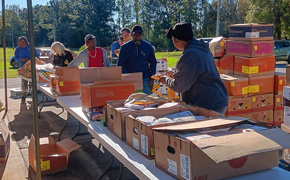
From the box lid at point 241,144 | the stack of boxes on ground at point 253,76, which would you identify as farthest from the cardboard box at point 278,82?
the box lid at point 241,144

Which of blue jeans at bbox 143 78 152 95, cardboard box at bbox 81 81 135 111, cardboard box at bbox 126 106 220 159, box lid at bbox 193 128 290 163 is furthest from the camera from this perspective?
blue jeans at bbox 143 78 152 95

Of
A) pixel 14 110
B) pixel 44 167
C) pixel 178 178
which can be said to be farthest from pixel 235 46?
pixel 14 110

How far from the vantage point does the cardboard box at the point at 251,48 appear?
16.8 ft

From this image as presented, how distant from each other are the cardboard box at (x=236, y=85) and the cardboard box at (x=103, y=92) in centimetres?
223

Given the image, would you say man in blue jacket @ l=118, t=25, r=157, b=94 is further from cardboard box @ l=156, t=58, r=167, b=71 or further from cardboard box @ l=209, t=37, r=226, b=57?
cardboard box @ l=156, t=58, r=167, b=71

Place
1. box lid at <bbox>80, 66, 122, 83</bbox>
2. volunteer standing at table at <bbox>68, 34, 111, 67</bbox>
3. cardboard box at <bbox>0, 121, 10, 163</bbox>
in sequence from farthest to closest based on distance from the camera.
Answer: volunteer standing at table at <bbox>68, 34, 111, 67</bbox> → cardboard box at <bbox>0, 121, 10, 163</bbox> → box lid at <bbox>80, 66, 122, 83</bbox>

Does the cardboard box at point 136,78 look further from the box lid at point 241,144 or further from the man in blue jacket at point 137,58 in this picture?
the box lid at point 241,144

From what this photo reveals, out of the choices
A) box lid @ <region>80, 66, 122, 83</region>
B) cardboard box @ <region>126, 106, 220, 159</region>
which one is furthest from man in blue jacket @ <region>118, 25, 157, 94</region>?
cardboard box @ <region>126, 106, 220, 159</region>

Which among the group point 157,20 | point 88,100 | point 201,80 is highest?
point 157,20

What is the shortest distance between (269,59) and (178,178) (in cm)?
410

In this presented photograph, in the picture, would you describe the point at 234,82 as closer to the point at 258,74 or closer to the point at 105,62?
the point at 258,74

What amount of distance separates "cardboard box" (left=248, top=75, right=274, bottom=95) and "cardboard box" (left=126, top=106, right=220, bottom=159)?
119 inches

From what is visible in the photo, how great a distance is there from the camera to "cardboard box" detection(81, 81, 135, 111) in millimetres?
3041

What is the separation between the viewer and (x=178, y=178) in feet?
5.69
